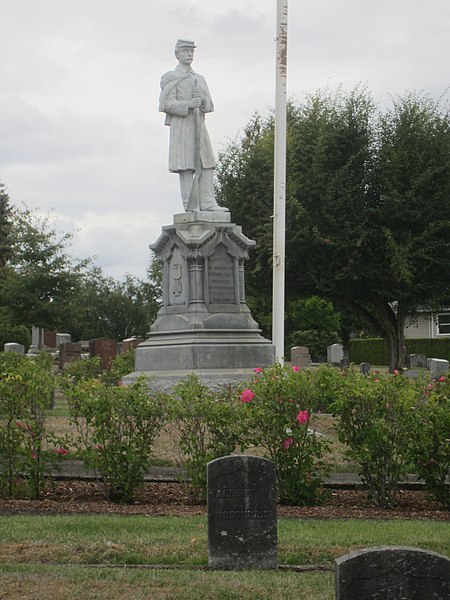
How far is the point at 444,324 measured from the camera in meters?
71.2

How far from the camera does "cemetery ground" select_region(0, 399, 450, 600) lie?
297 inches

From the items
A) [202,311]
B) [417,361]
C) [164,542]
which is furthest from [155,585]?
[417,361]

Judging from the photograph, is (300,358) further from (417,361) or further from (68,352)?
(417,361)

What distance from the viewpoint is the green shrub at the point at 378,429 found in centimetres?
1185

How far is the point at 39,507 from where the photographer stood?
11438 mm

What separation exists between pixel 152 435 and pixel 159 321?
8.73m

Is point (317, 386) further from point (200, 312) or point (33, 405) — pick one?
point (200, 312)

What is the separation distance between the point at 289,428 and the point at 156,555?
388cm

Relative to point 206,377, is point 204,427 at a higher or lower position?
lower

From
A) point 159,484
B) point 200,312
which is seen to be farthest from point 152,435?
point 200,312

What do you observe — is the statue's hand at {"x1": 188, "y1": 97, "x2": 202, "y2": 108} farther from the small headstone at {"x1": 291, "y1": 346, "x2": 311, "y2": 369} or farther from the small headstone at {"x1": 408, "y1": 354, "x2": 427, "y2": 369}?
the small headstone at {"x1": 408, "y1": 354, "x2": 427, "y2": 369}

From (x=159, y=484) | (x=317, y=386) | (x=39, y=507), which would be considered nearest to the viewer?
(x=39, y=507)

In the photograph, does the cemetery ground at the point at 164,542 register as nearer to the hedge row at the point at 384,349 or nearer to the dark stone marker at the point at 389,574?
the dark stone marker at the point at 389,574

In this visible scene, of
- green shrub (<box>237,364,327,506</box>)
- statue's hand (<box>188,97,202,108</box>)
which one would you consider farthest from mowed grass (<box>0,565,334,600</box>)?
statue's hand (<box>188,97,202,108</box>)
